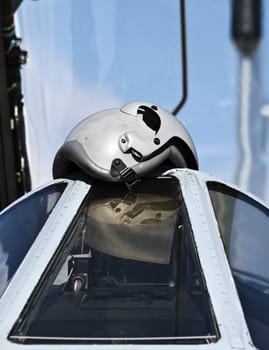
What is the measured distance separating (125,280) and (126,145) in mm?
524

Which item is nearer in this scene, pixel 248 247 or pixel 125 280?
pixel 125 280

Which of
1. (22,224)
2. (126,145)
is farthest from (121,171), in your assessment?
(22,224)

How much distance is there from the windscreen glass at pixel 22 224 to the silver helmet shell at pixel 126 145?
0.14 meters

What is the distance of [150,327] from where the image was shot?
2.02 meters

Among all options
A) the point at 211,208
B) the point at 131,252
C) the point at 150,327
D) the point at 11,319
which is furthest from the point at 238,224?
the point at 11,319

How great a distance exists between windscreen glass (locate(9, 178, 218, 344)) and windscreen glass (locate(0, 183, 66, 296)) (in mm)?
153

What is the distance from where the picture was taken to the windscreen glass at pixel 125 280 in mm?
1983

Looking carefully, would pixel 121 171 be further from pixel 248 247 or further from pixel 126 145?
pixel 248 247

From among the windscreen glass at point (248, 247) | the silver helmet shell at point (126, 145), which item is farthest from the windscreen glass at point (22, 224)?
the windscreen glass at point (248, 247)

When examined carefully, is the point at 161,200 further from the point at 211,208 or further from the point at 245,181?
the point at 245,181

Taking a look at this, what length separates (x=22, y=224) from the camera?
2.63 metres

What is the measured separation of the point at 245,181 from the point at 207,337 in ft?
11.7

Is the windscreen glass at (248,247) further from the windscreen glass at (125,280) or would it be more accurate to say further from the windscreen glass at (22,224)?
the windscreen glass at (22,224)

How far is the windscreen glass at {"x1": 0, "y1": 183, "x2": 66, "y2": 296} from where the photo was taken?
7.88 feet
